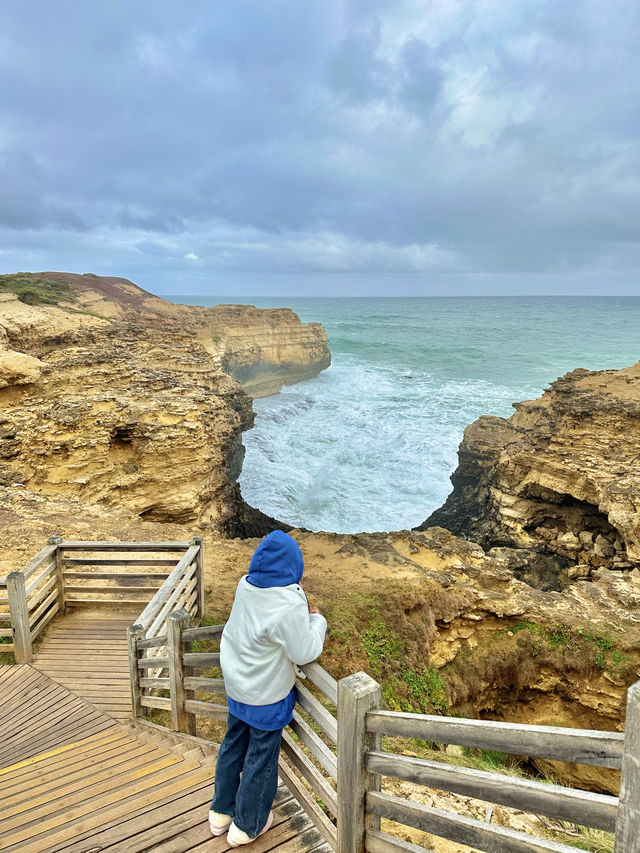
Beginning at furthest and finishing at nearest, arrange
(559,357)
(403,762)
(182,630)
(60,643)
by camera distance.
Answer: (559,357) < (60,643) < (182,630) < (403,762)

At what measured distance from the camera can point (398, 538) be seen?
1145 cm

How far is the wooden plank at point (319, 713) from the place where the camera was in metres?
2.56

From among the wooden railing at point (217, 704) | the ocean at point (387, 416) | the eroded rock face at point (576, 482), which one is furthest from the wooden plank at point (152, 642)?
the ocean at point (387, 416)

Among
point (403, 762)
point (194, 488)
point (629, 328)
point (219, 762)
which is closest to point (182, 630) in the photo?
point (219, 762)

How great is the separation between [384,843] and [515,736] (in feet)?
3.76

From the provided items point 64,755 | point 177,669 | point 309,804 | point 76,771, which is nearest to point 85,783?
point 76,771

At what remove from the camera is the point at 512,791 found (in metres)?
1.82

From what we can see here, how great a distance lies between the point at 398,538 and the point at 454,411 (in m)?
27.6

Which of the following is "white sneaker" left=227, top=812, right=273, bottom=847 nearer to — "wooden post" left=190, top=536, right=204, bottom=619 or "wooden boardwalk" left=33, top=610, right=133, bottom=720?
"wooden boardwalk" left=33, top=610, right=133, bottom=720

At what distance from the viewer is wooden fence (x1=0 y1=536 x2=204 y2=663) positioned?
530 cm

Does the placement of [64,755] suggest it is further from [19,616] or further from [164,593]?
[19,616]

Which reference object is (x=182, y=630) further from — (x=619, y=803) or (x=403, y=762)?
(x=619, y=803)

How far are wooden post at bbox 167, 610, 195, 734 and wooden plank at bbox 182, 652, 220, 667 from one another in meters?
0.10

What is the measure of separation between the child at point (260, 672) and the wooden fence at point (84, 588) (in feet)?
7.77
